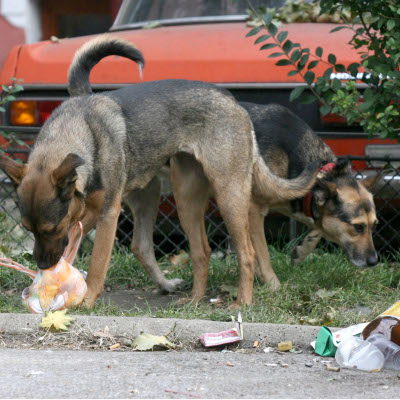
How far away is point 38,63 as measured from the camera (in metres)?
5.64

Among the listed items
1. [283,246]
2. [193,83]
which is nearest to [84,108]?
[193,83]

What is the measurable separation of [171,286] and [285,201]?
1.02 meters

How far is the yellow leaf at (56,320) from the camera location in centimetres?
399

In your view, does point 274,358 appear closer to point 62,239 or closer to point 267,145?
point 62,239

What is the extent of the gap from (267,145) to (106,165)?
1382mm

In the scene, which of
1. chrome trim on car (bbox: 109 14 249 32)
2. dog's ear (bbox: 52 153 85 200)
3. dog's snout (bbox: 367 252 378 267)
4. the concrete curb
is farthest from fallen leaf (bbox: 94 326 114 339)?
chrome trim on car (bbox: 109 14 249 32)

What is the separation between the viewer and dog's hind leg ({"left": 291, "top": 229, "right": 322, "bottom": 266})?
5.48 metres

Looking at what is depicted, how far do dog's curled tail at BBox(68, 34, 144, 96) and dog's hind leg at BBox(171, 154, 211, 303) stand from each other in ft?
2.48

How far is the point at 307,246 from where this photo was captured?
5477mm

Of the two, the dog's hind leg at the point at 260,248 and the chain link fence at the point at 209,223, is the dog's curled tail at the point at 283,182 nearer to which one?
the dog's hind leg at the point at 260,248

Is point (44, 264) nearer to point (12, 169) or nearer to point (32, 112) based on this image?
point (12, 169)

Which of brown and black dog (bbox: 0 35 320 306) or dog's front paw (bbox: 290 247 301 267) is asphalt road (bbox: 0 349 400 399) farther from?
dog's front paw (bbox: 290 247 301 267)

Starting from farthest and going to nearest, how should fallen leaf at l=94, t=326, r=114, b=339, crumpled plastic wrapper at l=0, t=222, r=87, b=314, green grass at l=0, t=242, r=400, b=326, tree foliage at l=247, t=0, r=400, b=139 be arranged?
tree foliage at l=247, t=0, r=400, b=139 < green grass at l=0, t=242, r=400, b=326 < crumpled plastic wrapper at l=0, t=222, r=87, b=314 < fallen leaf at l=94, t=326, r=114, b=339

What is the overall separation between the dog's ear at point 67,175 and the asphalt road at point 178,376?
0.86 meters
